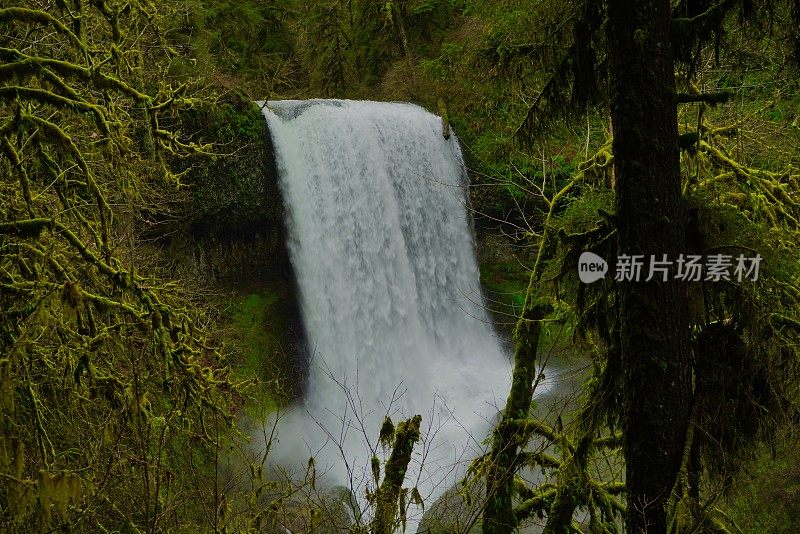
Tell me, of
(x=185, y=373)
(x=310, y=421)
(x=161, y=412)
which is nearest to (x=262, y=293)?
(x=310, y=421)

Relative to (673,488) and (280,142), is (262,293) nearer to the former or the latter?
(280,142)

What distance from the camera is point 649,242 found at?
11.1 ft

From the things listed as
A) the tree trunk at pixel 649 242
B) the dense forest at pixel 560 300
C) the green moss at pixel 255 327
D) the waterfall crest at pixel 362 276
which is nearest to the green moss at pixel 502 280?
the waterfall crest at pixel 362 276

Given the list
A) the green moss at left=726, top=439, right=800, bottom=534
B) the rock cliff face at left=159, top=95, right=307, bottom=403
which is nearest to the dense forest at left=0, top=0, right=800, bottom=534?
the green moss at left=726, top=439, right=800, bottom=534

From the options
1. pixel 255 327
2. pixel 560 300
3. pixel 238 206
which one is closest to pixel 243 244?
pixel 238 206

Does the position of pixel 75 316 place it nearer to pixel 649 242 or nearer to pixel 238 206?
pixel 649 242

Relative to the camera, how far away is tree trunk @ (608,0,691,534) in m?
3.24

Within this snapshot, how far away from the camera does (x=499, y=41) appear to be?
4691 mm

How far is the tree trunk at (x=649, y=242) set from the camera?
324cm

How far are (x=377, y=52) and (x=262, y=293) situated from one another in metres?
10.5

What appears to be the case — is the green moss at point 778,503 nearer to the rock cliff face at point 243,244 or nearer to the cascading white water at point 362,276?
the cascading white water at point 362,276

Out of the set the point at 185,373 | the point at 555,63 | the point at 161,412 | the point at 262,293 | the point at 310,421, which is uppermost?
the point at 555,63

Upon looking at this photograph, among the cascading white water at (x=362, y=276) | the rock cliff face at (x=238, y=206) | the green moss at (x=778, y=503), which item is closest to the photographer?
the green moss at (x=778, y=503)

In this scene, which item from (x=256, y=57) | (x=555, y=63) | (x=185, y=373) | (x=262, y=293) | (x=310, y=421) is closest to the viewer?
(x=555, y=63)
